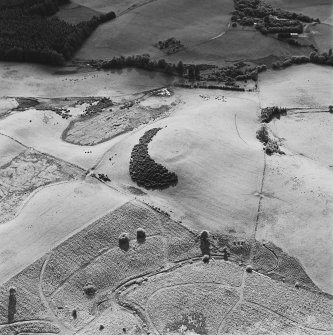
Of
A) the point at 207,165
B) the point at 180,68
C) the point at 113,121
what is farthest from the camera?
the point at 180,68

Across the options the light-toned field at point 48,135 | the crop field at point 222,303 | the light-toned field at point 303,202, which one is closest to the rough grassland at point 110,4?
the light-toned field at point 48,135

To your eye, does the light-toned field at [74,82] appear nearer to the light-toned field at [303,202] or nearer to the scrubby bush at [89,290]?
the light-toned field at [303,202]

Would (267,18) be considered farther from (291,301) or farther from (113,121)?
(291,301)

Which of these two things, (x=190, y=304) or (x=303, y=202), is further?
(x=303, y=202)

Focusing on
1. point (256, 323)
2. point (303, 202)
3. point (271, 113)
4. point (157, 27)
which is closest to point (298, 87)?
point (271, 113)

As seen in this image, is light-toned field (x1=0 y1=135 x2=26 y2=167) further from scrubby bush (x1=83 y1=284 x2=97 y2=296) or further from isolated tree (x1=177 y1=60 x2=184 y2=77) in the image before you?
isolated tree (x1=177 y1=60 x2=184 y2=77)
